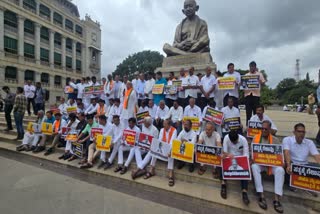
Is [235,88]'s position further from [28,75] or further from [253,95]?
[28,75]

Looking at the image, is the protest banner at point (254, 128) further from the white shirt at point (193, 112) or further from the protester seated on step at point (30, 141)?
the protester seated on step at point (30, 141)

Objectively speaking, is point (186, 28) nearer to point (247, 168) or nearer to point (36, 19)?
point (247, 168)

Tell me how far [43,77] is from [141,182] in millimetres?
34690

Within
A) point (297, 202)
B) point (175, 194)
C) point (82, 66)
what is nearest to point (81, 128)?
point (175, 194)

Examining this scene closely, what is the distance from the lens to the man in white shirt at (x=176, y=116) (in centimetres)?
555

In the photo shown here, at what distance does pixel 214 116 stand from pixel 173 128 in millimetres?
1299

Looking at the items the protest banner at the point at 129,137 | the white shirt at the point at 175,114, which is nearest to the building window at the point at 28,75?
the protest banner at the point at 129,137

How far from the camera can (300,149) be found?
3.47 metres

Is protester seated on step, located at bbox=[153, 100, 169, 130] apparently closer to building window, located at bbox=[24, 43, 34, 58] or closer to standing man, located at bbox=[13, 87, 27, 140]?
standing man, located at bbox=[13, 87, 27, 140]

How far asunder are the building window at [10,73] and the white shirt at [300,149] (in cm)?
3330

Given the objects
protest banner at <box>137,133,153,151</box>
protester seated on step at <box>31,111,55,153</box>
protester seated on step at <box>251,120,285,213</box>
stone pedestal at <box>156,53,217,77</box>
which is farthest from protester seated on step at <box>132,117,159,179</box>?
protester seated on step at <box>31,111,55,153</box>

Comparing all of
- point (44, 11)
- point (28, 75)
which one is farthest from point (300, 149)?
point (44, 11)

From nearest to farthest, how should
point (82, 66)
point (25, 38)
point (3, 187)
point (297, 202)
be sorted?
point (297, 202) → point (3, 187) → point (25, 38) → point (82, 66)

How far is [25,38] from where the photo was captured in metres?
28.4
